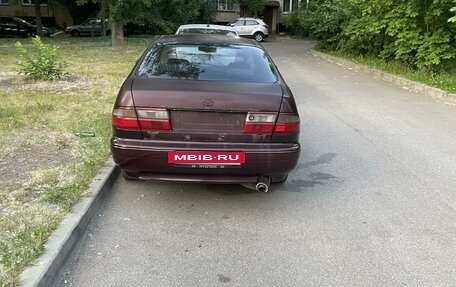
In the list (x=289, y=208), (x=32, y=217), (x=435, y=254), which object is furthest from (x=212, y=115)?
(x=435, y=254)

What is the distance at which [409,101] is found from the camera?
32.5ft

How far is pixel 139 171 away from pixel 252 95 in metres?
1.19

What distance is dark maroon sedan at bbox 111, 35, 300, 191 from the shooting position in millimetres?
3787

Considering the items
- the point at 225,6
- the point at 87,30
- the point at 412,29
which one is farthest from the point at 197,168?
the point at 225,6

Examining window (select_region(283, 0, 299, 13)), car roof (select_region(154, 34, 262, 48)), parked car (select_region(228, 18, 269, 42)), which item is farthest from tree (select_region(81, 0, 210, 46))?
car roof (select_region(154, 34, 262, 48))

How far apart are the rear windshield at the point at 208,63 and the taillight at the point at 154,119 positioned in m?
0.50

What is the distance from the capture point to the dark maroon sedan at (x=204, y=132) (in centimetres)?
379

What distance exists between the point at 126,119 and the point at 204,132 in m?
0.68

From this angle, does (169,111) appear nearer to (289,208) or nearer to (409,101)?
(289,208)

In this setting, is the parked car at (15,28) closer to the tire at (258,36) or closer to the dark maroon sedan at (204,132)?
the tire at (258,36)

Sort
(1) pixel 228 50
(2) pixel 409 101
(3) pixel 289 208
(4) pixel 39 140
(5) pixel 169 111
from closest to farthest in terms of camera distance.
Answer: (5) pixel 169 111 → (3) pixel 289 208 → (1) pixel 228 50 → (4) pixel 39 140 → (2) pixel 409 101

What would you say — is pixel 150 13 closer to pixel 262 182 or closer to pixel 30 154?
pixel 30 154

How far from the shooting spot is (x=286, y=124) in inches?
154

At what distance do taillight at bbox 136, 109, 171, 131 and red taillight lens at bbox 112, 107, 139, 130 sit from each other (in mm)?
47
